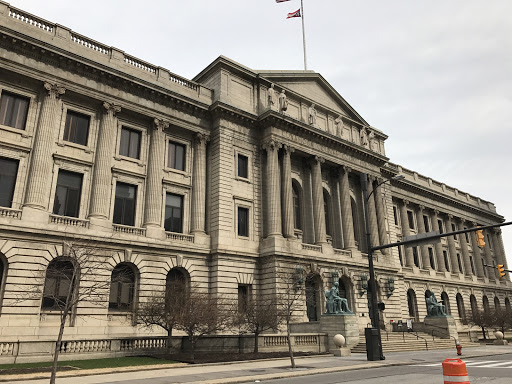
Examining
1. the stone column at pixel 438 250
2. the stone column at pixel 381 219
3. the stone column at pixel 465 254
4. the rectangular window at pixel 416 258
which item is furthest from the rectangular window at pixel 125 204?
the stone column at pixel 465 254

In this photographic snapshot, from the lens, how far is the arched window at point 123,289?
28.0 metres

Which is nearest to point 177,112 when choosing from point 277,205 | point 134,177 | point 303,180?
point 134,177

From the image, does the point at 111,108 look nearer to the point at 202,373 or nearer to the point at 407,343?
the point at 202,373

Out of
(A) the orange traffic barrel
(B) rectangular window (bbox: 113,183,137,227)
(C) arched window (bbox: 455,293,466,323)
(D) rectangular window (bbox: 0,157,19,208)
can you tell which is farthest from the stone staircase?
(D) rectangular window (bbox: 0,157,19,208)

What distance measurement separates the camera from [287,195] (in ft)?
121

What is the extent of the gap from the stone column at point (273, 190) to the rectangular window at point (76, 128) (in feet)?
49.2

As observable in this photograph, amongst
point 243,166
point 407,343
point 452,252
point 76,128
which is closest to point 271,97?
point 243,166

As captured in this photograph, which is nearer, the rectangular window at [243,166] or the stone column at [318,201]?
the rectangular window at [243,166]

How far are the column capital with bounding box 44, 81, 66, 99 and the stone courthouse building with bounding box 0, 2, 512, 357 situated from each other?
81 millimetres

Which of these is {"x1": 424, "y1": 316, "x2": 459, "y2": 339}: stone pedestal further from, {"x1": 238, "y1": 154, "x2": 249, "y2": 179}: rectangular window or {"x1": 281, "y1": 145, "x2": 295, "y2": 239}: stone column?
{"x1": 238, "y1": 154, "x2": 249, "y2": 179}: rectangular window

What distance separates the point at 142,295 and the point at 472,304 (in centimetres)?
5297

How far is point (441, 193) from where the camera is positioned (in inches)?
2477

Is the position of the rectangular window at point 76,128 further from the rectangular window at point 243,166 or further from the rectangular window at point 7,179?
the rectangular window at point 243,166

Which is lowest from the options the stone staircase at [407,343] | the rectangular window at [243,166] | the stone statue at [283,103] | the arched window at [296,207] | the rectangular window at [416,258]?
the stone staircase at [407,343]
